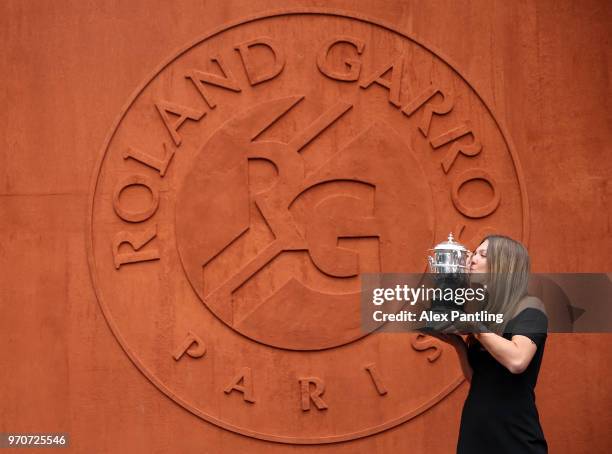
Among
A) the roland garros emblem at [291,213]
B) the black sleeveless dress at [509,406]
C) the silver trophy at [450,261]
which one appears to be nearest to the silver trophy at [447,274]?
the silver trophy at [450,261]

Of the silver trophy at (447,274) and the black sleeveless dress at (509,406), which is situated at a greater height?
the silver trophy at (447,274)

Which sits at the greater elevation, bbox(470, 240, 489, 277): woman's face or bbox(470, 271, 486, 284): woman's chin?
bbox(470, 240, 489, 277): woman's face

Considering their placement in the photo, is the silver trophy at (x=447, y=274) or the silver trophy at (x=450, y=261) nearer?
the silver trophy at (x=447, y=274)

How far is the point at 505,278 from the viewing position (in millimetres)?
3695

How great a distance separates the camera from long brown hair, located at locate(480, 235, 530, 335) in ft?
12.0

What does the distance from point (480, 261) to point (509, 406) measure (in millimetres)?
537

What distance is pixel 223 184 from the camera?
19.0 feet

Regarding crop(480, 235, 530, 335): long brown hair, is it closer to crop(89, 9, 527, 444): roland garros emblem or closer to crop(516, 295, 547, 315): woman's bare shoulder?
crop(516, 295, 547, 315): woman's bare shoulder

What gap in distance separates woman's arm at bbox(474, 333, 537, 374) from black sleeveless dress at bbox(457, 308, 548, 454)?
0.14ft

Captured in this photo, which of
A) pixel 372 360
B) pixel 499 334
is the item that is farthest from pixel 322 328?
pixel 499 334

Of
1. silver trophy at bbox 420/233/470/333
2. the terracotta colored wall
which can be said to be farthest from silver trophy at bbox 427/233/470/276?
the terracotta colored wall

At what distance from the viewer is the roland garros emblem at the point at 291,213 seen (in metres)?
5.73

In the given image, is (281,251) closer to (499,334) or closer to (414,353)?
(414,353)

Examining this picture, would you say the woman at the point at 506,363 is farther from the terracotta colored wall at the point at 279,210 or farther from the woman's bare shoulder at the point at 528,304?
the terracotta colored wall at the point at 279,210
